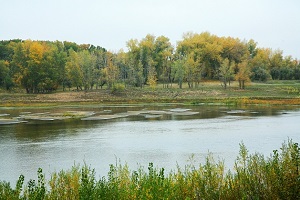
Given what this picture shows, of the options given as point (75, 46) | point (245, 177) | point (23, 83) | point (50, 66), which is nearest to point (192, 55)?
point (50, 66)

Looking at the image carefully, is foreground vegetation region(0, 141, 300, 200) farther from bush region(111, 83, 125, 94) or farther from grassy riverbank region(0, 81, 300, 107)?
bush region(111, 83, 125, 94)

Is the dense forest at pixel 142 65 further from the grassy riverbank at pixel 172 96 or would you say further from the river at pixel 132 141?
the river at pixel 132 141

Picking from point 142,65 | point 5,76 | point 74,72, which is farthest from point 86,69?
point 5,76

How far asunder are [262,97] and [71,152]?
5954 centimetres

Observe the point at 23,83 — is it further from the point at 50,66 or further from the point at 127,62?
the point at 127,62

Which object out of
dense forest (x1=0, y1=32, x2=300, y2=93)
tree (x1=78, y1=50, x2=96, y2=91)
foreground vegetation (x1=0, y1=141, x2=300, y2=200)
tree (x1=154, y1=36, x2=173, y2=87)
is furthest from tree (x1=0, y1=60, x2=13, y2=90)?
foreground vegetation (x1=0, y1=141, x2=300, y2=200)

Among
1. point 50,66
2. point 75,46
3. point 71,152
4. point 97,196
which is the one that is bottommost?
point 71,152

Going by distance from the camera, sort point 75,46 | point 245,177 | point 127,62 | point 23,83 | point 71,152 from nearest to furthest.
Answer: point 245,177 < point 71,152 < point 23,83 < point 127,62 < point 75,46

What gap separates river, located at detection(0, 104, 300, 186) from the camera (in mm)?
24906

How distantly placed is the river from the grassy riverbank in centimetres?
2869

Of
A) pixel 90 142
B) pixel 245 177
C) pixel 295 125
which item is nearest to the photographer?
pixel 245 177

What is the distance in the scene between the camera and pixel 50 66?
95438 millimetres

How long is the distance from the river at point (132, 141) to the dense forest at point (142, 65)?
4676cm

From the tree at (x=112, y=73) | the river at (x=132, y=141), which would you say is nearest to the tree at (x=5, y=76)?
the tree at (x=112, y=73)
